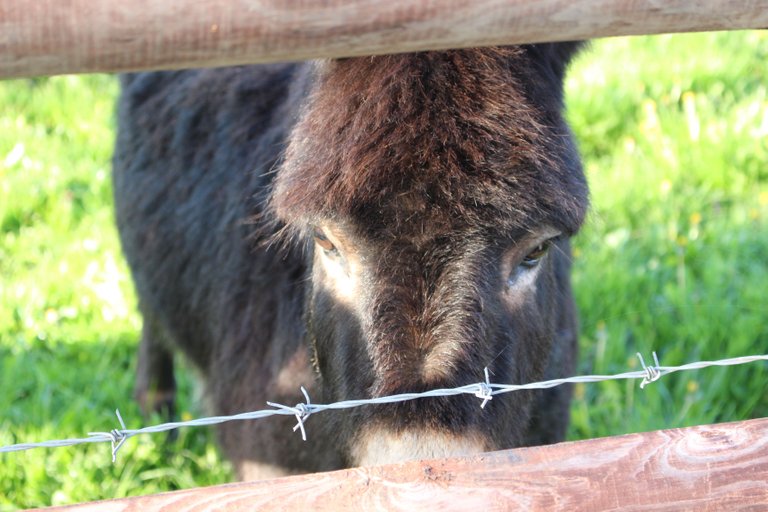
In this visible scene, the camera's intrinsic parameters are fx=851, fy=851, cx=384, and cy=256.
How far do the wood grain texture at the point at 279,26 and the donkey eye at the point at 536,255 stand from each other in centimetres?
70

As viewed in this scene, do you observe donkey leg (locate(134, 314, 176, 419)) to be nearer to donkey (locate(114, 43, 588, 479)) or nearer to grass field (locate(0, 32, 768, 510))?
grass field (locate(0, 32, 768, 510))

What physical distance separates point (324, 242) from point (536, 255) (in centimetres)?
52

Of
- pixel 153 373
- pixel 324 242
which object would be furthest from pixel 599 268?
pixel 324 242

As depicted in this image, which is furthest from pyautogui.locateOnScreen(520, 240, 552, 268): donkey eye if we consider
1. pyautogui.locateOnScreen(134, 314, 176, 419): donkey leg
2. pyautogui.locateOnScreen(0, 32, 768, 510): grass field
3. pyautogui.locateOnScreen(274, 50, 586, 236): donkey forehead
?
pyautogui.locateOnScreen(134, 314, 176, 419): donkey leg

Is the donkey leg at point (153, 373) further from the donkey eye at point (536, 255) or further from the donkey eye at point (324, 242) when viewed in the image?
the donkey eye at point (536, 255)

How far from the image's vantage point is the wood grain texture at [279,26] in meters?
1.20

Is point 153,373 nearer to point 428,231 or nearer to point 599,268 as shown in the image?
point 599,268

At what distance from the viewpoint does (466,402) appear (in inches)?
71.6

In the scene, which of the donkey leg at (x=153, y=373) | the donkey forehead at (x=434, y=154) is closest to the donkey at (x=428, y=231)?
the donkey forehead at (x=434, y=154)

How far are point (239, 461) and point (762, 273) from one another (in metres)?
2.79

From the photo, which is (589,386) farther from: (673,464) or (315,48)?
(315,48)

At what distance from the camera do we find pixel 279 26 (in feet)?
4.21

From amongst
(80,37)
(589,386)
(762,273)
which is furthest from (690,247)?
(80,37)

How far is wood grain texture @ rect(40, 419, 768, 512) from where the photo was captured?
134 cm
